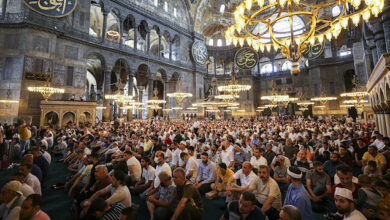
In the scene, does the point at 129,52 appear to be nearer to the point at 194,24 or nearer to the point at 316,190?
the point at 194,24

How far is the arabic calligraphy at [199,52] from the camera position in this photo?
67.8 ft

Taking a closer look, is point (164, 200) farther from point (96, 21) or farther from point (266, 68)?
point (266, 68)

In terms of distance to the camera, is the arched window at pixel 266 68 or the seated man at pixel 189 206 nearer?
the seated man at pixel 189 206

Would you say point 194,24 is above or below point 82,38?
above

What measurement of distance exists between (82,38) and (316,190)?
15.2m

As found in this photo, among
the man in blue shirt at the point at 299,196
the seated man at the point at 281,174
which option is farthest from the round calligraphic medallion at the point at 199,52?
the man in blue shirt at the point at 299,196

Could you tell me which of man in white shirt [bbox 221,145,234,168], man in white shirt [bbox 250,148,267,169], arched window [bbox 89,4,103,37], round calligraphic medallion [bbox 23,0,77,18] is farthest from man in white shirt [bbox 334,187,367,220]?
arched window [bbox 89,4,103,37]

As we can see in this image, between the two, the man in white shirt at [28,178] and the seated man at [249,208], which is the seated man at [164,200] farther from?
the man in white shirt at [28,178]

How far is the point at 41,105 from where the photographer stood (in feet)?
31.9

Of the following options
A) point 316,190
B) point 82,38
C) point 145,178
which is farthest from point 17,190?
point 82,38

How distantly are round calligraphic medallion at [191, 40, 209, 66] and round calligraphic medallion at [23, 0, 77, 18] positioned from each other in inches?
480

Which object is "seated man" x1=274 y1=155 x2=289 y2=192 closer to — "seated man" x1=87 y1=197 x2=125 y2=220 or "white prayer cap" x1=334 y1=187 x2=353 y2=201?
"white prayer cap" x1=334 y1=187 x2=353 y2=201

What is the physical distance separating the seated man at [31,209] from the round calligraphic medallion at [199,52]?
802 inches

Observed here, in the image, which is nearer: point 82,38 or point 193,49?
point 82,38
